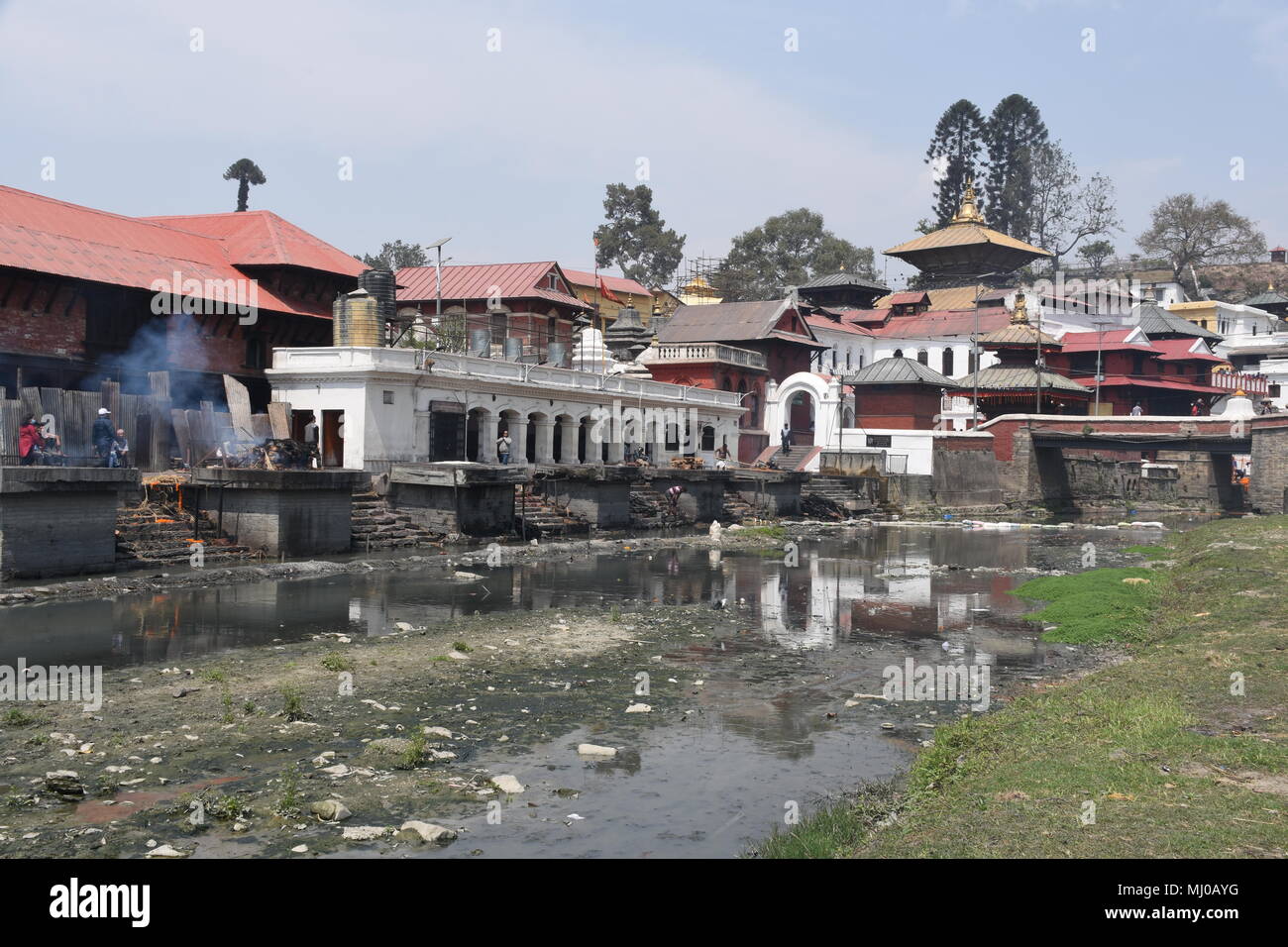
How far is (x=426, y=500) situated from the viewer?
3528 cm

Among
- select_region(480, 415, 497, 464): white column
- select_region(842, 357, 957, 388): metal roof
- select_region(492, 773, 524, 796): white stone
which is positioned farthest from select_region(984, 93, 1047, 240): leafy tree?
select_region(492, 773, 524, 796): white stone

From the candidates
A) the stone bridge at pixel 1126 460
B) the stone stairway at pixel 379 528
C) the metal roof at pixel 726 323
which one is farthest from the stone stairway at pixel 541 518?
the metal roof at pixel 726 323

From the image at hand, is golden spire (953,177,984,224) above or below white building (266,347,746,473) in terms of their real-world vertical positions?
above

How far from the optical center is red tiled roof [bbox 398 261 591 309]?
59.1m

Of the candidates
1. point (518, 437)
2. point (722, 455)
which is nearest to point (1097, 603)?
Result: point (518, 437)

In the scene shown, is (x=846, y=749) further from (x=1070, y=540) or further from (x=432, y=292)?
(x=432, y=292)

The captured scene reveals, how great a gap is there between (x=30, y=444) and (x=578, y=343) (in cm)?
3730

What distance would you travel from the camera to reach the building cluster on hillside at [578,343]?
114 feet

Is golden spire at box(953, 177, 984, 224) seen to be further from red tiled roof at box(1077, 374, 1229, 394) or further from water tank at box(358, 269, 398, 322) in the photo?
water tank at box(358, 269, 398, 322)

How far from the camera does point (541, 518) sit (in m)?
39.2

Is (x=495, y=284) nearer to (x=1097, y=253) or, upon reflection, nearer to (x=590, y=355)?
(x=590, y=355)

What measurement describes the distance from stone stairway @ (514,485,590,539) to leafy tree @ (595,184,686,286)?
71.8m

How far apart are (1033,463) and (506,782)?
2391 inches
